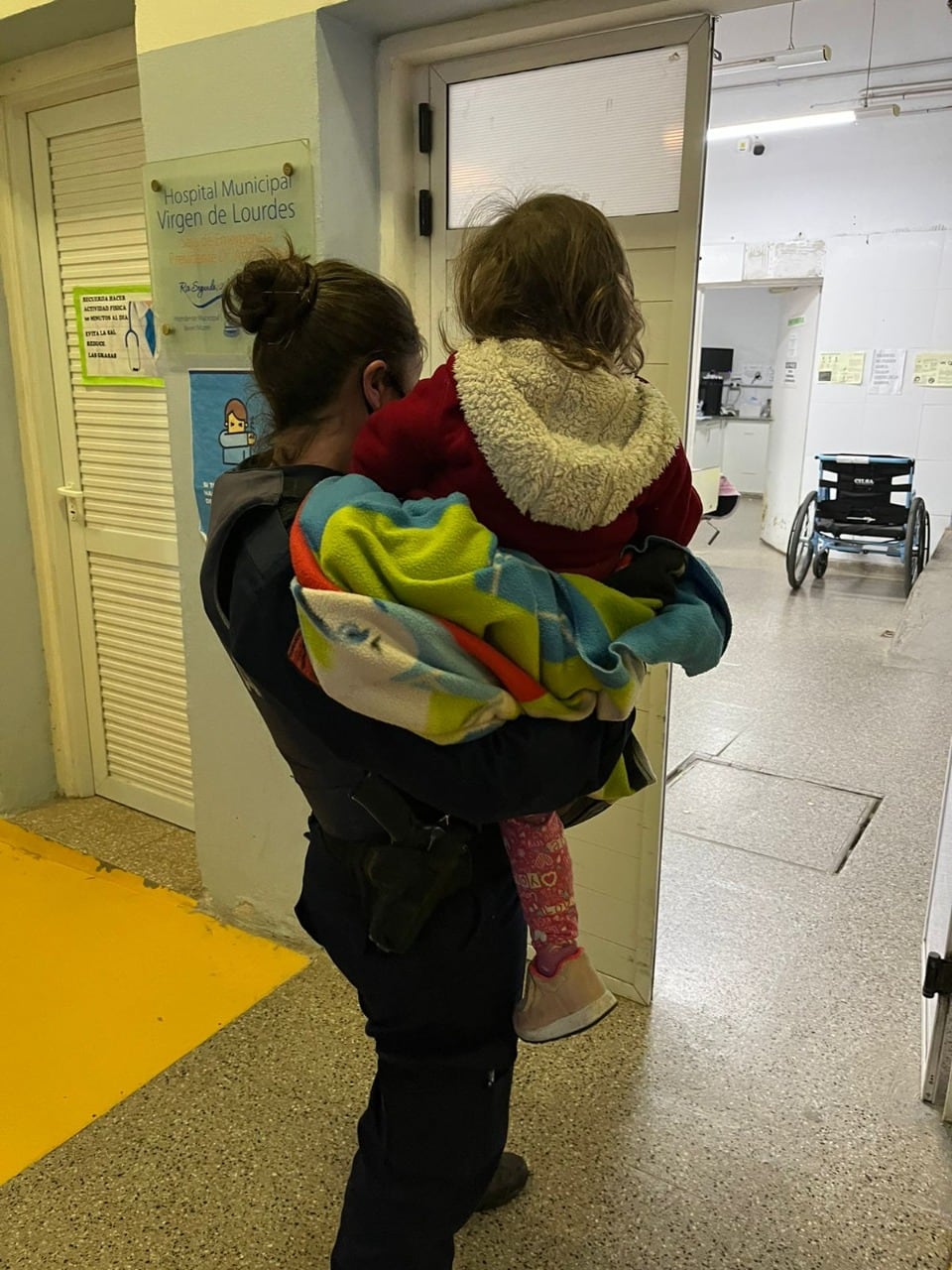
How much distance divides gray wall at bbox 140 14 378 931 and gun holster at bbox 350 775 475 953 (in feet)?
4.02

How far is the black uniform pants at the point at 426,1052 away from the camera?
3.63ft

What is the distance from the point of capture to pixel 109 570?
9.44ft

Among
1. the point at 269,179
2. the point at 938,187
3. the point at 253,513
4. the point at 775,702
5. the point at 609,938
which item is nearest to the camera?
the point at 253,513

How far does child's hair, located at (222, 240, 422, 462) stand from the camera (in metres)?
1.04

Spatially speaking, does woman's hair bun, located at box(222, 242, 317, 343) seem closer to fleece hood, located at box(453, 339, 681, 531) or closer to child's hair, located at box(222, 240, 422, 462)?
child's hair, located at box(222, 240, 422, 462)

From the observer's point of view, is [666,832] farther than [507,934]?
Yes

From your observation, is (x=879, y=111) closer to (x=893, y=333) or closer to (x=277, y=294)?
(x=893, y=333)

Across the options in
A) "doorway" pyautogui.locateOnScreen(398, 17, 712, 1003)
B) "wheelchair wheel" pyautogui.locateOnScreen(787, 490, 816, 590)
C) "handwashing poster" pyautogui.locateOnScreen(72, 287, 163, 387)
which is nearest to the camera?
"doorway" pyautogui.locateOnScreen(398, 17, 712, 1003)

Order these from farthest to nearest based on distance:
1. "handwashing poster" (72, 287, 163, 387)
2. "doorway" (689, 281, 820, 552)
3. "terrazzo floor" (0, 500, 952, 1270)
Answer: 1. "doorway" (689, 281, 820, 552)
2. "handwashing poster" (72, 287, 163, 387)
3. "terrazzo floor" (0, 500, 952, 1270)

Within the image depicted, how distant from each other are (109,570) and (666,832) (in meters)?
1.94

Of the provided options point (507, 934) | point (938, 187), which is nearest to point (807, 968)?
point (507, 934)

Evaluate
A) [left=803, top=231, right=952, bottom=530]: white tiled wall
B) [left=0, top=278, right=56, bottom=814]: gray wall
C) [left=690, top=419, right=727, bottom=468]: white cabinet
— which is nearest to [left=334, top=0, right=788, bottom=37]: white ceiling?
[left=0, top=278, right=56, bottom=814]: gray wall

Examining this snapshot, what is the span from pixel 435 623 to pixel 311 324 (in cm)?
39

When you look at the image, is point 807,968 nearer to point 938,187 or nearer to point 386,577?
point 386,577
